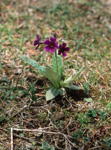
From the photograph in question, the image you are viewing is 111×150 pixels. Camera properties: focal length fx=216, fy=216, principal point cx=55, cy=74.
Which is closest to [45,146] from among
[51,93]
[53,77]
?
[51,93]

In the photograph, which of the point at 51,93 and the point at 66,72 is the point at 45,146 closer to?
the point at 51,93

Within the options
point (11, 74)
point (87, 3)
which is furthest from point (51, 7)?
point (11, 74)

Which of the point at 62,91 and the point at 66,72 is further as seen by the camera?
the point at 66,72

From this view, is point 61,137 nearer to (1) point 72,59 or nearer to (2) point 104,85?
(2) point 104,85

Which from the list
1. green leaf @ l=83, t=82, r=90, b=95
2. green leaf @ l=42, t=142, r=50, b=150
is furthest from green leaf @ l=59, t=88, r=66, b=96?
green leaf @ l=42, t=142, r=50, b=150

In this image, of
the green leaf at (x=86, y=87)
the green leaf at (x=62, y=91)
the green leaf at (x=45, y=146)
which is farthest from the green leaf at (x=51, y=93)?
the green leaf at (x=45, y=146)

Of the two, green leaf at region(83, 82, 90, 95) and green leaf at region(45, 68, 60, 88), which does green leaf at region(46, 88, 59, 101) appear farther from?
green leaf at region(83, 82, 90, 95)
